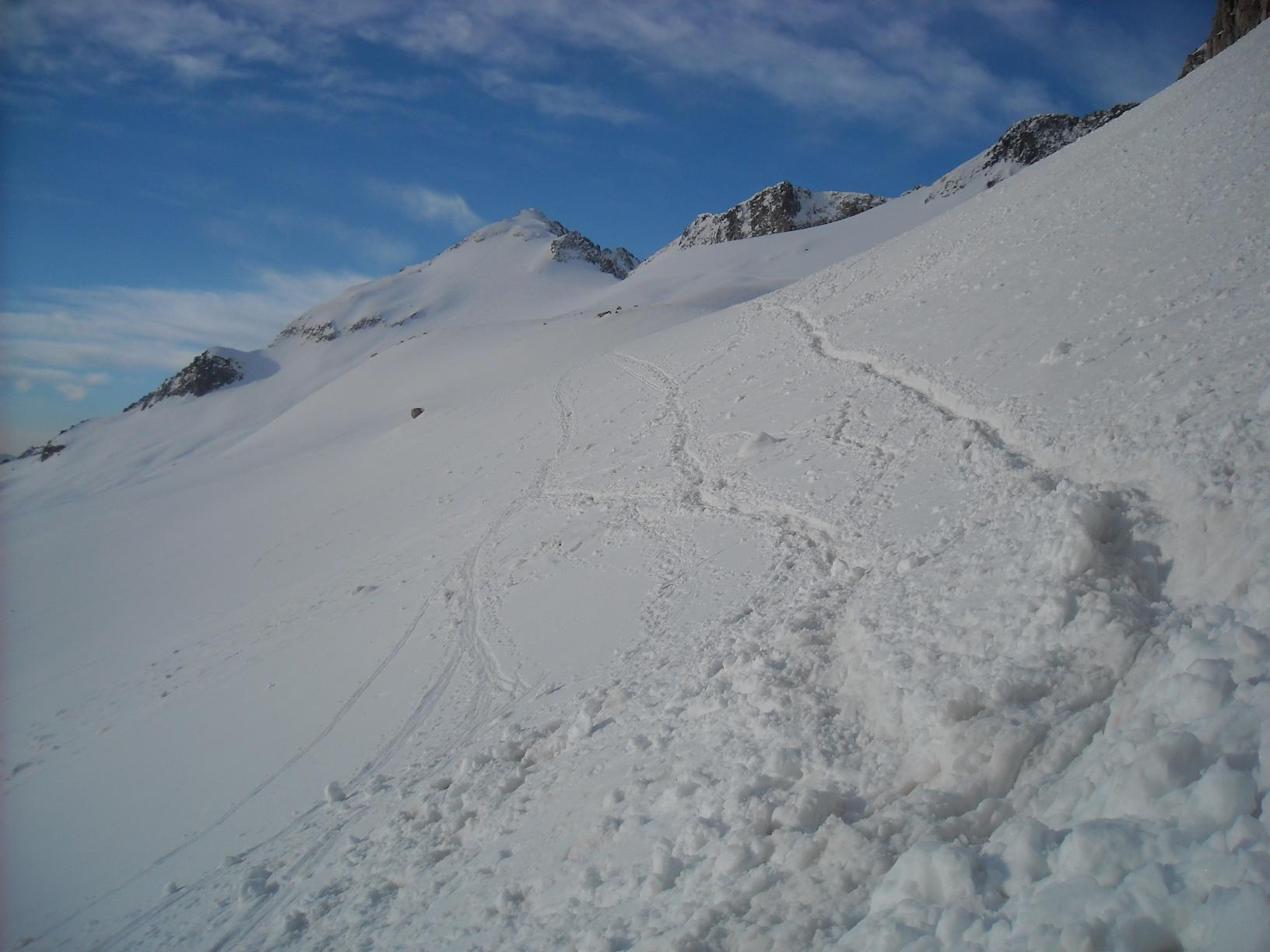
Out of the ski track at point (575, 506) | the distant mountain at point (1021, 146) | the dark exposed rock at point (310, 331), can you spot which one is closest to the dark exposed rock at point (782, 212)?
the distant mountain at point (1021, 146)

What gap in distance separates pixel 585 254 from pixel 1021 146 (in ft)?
232

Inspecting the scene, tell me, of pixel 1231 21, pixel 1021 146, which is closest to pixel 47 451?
pixel 1231 21

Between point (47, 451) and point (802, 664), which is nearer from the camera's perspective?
point (802, 664)

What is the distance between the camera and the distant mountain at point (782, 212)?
112 m

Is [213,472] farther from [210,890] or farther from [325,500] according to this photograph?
[210,890]

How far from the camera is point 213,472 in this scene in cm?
4259

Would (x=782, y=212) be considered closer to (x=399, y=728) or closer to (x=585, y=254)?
(x=585, y=254)

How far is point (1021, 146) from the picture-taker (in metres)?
97.4

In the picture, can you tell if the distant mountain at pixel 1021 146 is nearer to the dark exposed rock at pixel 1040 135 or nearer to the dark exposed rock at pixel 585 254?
the dark exposed rock at pixel 1040 135

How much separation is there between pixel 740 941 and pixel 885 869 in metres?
0.84

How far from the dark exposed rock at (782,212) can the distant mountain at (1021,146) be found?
1491 centimetres

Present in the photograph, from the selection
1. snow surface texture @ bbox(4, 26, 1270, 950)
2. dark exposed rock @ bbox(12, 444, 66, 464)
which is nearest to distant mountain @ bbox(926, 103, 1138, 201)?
snow surface texture @ bbox(4, 26, 1270, 950)

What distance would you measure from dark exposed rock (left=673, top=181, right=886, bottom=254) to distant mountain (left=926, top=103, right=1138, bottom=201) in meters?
14.9

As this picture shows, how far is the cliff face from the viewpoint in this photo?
34.0m
